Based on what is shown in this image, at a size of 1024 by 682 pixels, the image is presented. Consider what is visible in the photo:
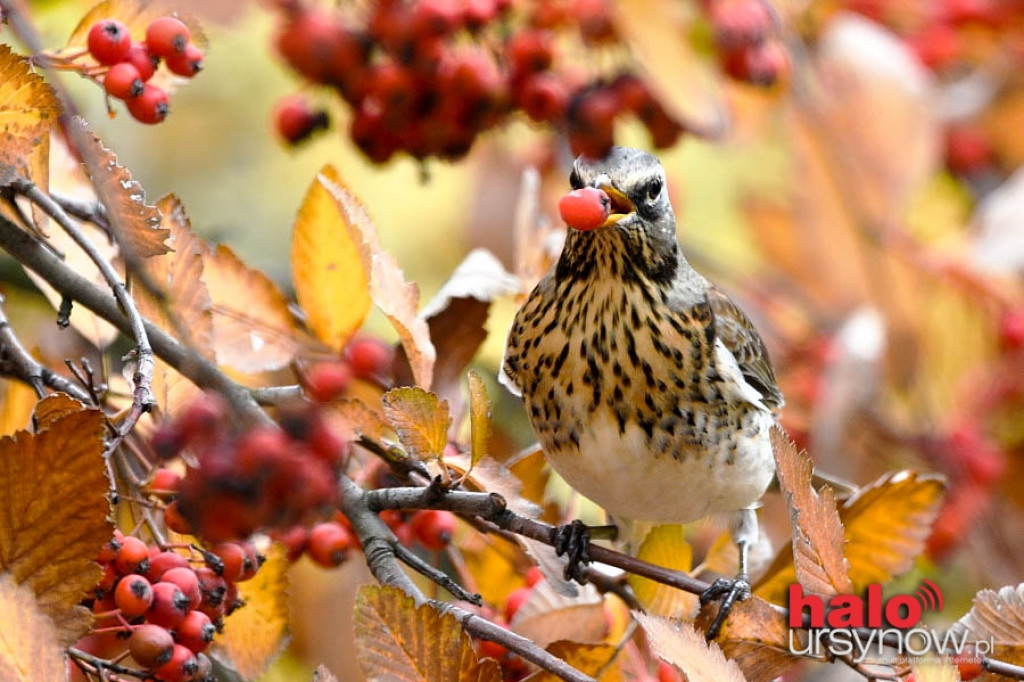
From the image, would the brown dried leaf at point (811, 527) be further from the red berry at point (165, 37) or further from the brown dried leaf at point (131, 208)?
the red berry at point (165, 37)

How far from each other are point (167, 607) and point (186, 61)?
0.70 m

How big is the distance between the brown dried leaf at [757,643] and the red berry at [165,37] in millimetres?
963

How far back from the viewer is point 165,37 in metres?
1.80

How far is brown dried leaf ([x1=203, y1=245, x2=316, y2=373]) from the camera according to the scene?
1980mm

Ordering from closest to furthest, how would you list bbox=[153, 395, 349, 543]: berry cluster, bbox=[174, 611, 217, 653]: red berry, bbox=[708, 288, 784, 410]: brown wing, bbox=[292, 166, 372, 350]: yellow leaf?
bbox=[153, 395, 349, 543]: berry cluster
bbox=[174, 611, 217, 653]: red berry
bbox=[292, 166, 372, 350]: yellow leaf
bbox=[708, 288, 784, 410]: brown wing

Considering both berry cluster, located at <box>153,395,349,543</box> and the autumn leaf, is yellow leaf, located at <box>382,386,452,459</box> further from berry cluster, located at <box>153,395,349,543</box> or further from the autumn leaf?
berry cluster, located at <box>153,395,349,543</box>

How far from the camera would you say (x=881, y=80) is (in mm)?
3295

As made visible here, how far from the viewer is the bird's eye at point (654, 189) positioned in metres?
2.24

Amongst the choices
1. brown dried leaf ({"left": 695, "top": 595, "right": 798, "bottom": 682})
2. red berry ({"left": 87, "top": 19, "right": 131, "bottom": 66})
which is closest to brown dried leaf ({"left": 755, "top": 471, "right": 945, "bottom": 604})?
brown dried leaf ({"left": 695, "top": 595, "right": 798, "bottom": 682})

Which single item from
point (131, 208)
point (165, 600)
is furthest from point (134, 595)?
point (131, 208)

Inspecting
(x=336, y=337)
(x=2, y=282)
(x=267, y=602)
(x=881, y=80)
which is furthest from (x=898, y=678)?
(x=881, y=80)

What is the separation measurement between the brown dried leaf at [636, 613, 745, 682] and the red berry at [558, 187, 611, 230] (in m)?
0.72

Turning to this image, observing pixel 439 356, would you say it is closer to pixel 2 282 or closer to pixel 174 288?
pixel 174 288

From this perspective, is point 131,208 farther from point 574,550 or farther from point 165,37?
point 574,550
